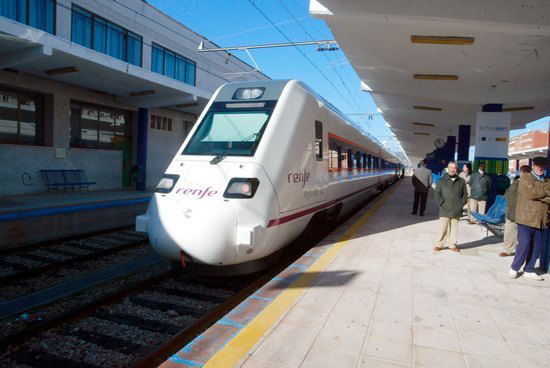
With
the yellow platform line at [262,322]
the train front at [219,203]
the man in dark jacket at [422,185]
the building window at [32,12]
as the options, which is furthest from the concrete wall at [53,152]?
the man in dark jacket at [422,185]

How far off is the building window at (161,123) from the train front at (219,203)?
12.9m

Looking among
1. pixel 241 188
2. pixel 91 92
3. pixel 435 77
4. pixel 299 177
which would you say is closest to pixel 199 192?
pixel 241 188

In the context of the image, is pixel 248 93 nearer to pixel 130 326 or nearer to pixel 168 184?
pixel 168 184

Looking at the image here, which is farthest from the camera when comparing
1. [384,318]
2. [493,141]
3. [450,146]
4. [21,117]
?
[450,146]

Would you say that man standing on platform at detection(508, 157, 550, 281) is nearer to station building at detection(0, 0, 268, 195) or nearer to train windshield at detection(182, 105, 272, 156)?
train windshield at detection(182, 105, 272, 156)

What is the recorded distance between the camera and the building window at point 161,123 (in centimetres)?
1753

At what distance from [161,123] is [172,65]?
3392 millimetres

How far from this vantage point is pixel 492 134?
35.6 feet

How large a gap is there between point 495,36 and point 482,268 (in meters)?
4.09

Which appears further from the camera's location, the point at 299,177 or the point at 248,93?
the point at 248,93

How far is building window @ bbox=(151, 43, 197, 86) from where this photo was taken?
18188 mm

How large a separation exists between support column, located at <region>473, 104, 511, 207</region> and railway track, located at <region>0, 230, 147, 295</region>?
931 cm

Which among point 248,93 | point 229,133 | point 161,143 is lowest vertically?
point 229,133

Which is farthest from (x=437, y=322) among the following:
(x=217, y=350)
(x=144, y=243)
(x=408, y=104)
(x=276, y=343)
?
(x=408, y=104)
